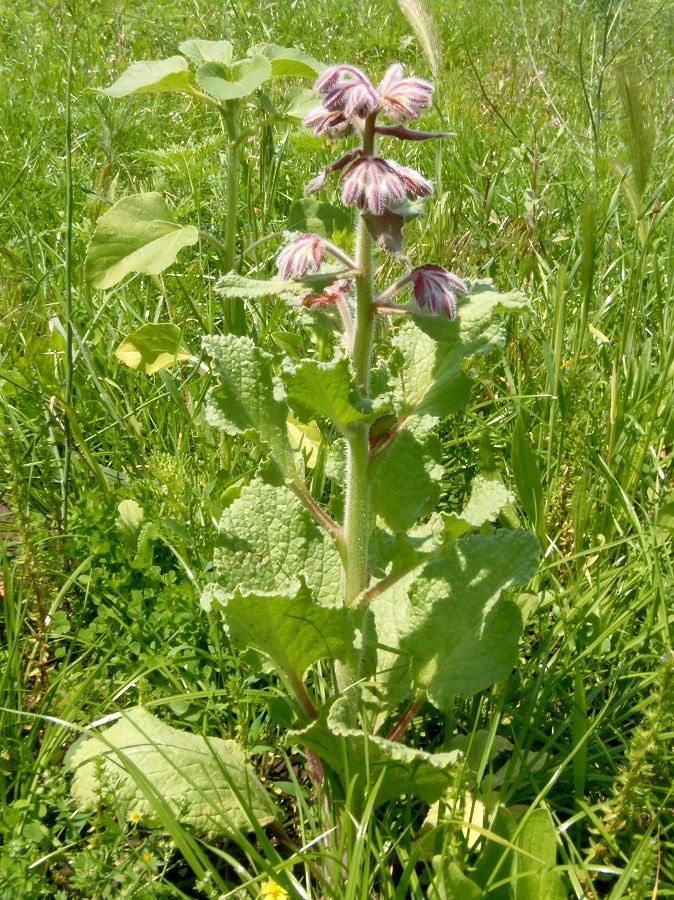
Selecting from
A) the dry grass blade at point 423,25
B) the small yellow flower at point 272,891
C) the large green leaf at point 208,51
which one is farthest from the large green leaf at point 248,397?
the dry grass blade at point 423,25

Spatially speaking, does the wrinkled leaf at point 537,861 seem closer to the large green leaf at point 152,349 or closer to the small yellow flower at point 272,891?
the small yellow flower at point 272,891

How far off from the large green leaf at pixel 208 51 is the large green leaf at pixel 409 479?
131 cm

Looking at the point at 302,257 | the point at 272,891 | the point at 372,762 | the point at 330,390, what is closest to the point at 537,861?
the point at 372,762

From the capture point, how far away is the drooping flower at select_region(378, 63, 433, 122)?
145cm

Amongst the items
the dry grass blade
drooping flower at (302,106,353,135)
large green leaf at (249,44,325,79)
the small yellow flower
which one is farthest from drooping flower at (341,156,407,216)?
the dry grass blade

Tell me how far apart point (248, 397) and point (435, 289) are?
0.45 meters

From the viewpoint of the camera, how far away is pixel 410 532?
6.28 ft

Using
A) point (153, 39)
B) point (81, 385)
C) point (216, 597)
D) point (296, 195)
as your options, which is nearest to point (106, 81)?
point (153, 39)

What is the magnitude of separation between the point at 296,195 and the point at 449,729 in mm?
2662

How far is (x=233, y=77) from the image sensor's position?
96.5 inches

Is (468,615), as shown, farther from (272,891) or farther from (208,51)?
(208,51)

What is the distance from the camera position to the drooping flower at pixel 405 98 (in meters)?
1.45

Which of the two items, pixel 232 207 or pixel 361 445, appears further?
pixel 232 207

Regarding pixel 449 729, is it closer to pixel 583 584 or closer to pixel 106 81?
pixel 583 584
